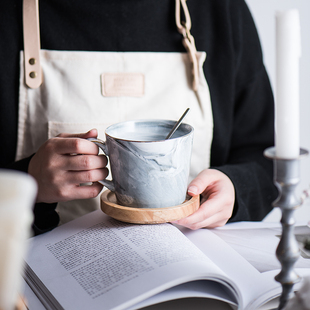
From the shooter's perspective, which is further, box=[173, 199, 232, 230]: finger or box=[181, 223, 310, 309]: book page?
box=[173, 199, 232, 230]: finger

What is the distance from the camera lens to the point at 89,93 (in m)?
0.85

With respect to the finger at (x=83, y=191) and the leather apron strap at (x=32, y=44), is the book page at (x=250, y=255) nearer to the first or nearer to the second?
the finger at (x=83, y=191)

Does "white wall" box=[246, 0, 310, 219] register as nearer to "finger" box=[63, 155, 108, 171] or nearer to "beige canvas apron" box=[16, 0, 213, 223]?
"beige canvas apron" box=[16, 0, 213, 223]

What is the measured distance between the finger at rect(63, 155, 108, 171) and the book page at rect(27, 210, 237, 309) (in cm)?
10

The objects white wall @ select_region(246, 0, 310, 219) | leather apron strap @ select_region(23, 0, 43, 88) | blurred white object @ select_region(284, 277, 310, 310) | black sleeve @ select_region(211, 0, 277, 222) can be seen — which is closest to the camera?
blurred white object @ select_region(284, 277, 310, 310)

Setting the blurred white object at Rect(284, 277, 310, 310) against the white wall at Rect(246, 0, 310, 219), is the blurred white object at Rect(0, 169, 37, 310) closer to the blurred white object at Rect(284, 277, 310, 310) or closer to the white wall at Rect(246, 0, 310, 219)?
the blurred white object at Rect(284, 277, 310, 310)

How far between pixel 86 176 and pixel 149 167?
0.38ft

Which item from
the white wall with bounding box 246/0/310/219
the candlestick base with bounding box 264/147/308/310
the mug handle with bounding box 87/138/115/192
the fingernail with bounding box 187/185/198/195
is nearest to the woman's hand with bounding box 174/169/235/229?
the fingernail with bounding box 187/185/198/195

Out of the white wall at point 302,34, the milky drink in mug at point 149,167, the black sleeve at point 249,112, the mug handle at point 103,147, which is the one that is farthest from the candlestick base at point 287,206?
the white wall at point 302,34

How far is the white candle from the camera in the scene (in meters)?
0.35

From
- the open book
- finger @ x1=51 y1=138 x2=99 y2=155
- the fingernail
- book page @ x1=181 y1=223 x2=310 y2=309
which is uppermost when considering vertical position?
finger @ x1=51 y1=138 x2=99 y2=155

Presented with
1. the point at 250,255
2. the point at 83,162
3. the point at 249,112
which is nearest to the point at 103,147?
the point at 83,162

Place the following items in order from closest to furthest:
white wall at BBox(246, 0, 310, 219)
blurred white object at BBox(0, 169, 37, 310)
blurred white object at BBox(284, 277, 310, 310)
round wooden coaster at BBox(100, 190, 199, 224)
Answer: blurred white object at BBox(0, 169, 37, 310)
blurred white object at BBox(284, 277, 310, 310)
round wooden coaster at BBox(100, 190, 199, 224)
white wall at BBox(246, 0, 310, 219)

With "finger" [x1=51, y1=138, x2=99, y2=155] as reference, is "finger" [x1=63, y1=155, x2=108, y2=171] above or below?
below
